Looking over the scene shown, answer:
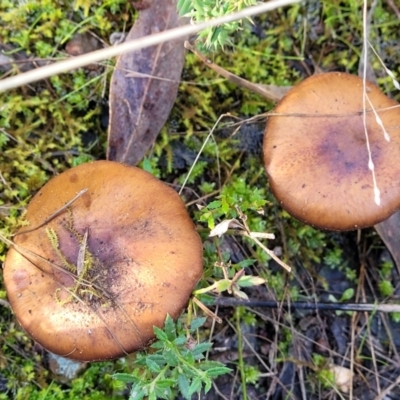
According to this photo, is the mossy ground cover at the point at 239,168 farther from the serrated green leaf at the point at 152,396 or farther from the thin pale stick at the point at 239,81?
the serrated green leaf at the point at 152,396

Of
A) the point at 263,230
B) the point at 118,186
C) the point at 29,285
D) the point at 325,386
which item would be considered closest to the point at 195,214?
the point at 263,230

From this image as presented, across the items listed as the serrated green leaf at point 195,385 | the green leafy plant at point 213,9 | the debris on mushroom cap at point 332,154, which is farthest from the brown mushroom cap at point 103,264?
the green leafy plant at point 213,9

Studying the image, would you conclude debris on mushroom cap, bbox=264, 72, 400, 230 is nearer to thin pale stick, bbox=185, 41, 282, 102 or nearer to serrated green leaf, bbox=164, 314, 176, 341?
thin pale stick, bbox=185, 41, 282, 102

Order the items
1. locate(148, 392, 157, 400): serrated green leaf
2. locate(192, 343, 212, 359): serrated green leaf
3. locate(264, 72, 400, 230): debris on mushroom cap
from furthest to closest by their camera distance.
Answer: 1. locate(264, 72, 400, 230): debris on mushroom cap
2. locate(192, 343, 212, 359): serrated green leaf
3. locate(148, 392, 157, 400): serrated green leaf

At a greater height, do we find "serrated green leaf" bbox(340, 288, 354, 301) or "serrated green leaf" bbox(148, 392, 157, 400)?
"serrated green leaf" bbox(148, 392, 157, 400)

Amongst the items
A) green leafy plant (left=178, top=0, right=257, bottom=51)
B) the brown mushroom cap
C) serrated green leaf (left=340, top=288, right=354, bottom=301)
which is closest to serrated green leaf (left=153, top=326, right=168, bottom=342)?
the brown mushroom cap
